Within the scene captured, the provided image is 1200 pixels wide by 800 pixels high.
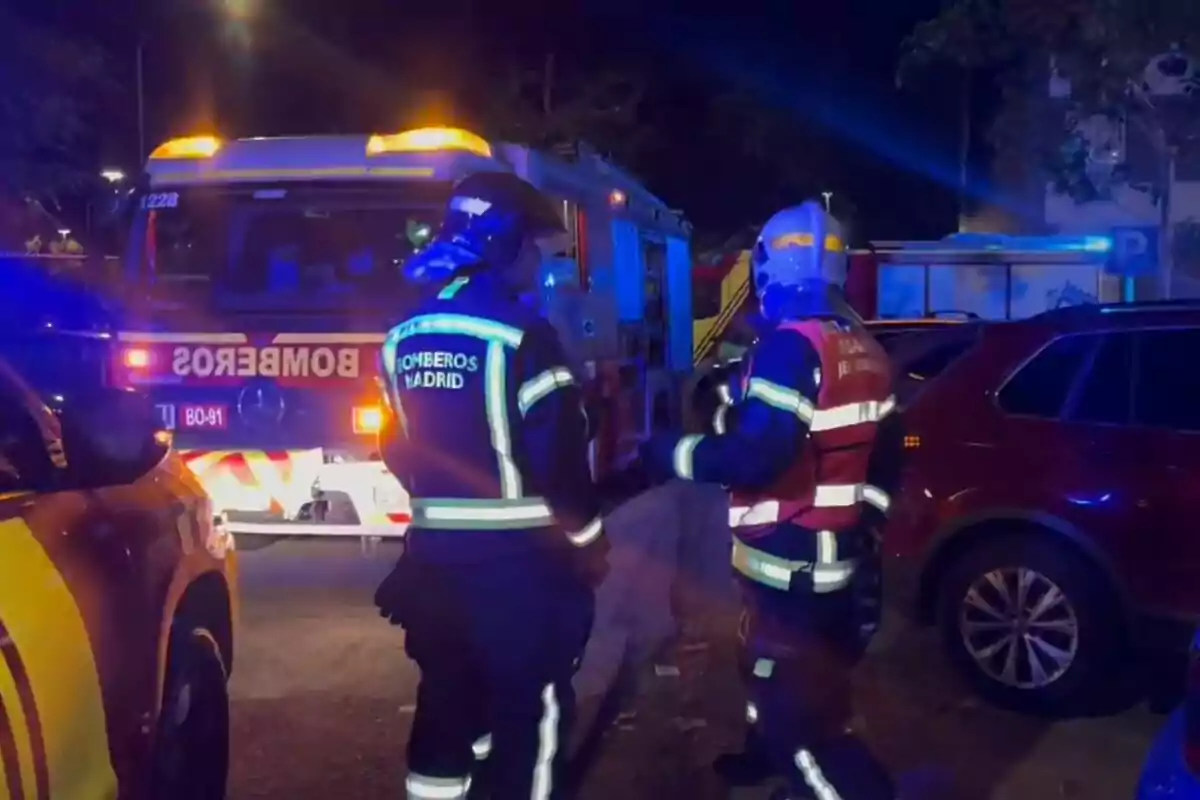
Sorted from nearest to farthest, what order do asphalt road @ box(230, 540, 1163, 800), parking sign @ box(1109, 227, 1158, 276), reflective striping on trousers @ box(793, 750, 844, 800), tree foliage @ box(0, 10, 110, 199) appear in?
reflective striping on trousers @ box(793, 750, 844, 800)
asphalt road @ box(230, 540, 1163, 800)
tree foliage @ box(0, 10, 110, 199)
parking sign @ box(1109, 227, 1158, 276)

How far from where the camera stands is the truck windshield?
8.77m

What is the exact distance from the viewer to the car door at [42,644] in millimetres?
3090

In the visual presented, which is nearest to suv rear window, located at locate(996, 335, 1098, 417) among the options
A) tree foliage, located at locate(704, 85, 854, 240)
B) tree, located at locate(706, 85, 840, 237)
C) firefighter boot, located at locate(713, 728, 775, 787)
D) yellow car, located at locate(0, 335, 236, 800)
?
firefighter boot, located at locate(713, 728, 775, 787)

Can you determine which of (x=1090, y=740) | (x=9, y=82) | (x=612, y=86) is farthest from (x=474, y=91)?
(x=1090, y=740)

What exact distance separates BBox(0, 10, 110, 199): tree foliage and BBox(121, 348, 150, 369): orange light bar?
12421 millimetres

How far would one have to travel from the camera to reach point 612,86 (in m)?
32.2

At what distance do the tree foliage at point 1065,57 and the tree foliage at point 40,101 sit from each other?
1078cm

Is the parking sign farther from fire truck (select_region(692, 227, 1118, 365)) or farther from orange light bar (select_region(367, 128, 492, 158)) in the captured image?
orange light bar (select_region(367, 128, 492, 158))

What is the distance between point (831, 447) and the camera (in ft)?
13.6

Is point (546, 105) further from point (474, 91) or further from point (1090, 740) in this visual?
point (1090, 740)

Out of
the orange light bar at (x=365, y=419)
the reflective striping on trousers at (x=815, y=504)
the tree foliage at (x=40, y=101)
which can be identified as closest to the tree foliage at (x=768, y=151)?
the tree foliage at (x=40, y=101)

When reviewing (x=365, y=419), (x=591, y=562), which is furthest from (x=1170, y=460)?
(x=365, y=419)

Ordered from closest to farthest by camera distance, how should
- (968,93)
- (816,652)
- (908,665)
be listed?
1. (816,652)
2. (908,665)
3. (968,93)

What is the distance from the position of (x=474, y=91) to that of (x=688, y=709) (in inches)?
968
